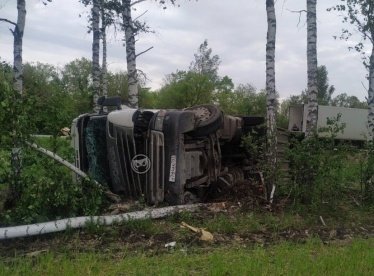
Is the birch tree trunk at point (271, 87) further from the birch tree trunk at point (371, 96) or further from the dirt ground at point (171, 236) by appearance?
the birch tree trunk at point (371, 96)

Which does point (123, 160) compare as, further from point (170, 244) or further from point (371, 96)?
point (371, 96)

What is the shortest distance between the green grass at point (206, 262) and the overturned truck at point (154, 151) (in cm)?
180

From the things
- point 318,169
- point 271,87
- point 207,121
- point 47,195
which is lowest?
point 47,195

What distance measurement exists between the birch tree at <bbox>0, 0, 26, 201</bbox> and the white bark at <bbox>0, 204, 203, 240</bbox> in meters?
1.00

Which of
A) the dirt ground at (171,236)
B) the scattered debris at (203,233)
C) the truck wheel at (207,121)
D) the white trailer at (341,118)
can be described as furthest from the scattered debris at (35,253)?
the white trailer at (341,118)

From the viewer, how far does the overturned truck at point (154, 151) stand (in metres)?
6.86

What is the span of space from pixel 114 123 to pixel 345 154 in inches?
147

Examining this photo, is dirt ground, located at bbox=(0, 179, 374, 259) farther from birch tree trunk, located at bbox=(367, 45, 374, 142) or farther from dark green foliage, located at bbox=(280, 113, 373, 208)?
birch tree trunk, located at bbox=(367, 45, 374, 142)

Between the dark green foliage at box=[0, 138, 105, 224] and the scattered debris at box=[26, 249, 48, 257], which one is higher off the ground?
the dark green foliage at box=[0, 138, 105, 224]

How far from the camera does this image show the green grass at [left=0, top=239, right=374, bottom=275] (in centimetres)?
430

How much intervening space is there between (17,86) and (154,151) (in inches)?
86.8

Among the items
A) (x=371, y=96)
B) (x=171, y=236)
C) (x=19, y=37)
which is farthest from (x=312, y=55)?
(x=371, y=96)

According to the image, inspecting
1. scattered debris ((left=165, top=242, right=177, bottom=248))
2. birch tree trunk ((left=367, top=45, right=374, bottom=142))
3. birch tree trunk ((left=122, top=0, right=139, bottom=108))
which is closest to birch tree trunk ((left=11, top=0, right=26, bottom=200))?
scattered debris ((left=165, top=242, right=177, bottom=248))

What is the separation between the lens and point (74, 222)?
5656mm
